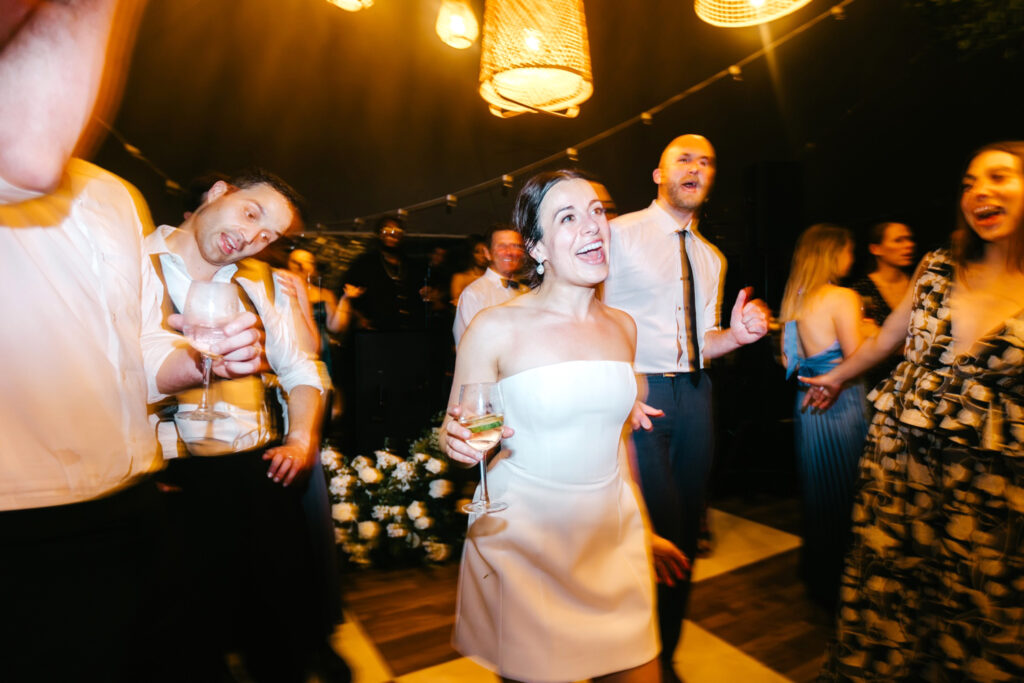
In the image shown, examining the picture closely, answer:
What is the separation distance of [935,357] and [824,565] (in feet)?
4.42

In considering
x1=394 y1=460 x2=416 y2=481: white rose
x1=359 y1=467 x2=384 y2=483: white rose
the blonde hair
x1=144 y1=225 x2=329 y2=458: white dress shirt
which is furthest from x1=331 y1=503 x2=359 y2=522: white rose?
the blonde hair

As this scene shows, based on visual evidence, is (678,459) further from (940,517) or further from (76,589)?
(76,589)

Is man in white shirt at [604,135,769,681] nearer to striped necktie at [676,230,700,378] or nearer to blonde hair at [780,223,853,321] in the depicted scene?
striped necktie at [676,230,700,378]

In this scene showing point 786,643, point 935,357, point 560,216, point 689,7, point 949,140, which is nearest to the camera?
point 560,216

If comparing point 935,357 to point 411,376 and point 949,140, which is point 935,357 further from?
point 949,140

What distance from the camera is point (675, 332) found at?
2.28 m

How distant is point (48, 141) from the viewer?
0.69 metres

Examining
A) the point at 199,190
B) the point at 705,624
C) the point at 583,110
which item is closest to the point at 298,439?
the point at 199,190

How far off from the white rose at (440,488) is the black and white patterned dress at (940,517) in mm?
2069

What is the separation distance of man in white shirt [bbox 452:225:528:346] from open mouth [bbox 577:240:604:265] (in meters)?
2.00

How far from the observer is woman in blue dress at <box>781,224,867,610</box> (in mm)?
2742

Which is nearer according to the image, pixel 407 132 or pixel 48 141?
pixel 48 141

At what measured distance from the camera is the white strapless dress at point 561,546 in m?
1.28

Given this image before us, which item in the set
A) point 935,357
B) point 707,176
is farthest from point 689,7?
point 935,357
